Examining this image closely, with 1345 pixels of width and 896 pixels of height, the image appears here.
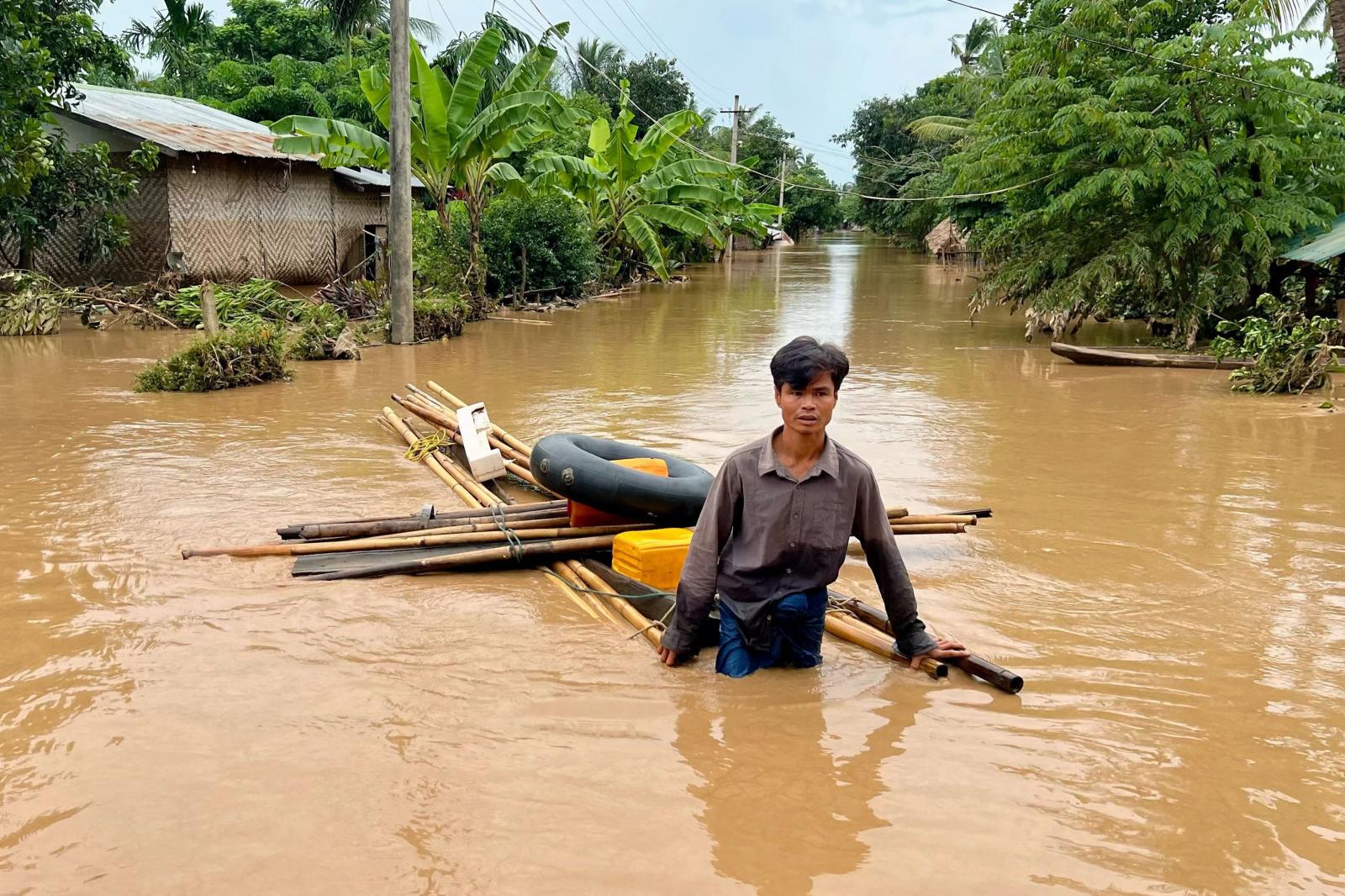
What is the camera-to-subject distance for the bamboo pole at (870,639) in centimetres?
410

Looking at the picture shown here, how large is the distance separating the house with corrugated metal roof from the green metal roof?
14.8 m

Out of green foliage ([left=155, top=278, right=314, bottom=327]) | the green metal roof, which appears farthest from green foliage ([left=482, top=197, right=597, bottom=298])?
the green metal roof

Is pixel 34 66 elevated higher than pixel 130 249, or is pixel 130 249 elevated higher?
pixel 34 66

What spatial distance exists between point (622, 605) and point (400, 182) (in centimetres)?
1060

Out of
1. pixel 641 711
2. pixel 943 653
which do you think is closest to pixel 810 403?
pixel 943 653

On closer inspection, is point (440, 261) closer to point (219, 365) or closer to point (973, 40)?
point (219, 365)

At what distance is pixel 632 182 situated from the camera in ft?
79.2

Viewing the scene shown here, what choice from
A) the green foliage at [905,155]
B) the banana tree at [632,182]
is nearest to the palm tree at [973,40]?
the green foliage at [905,155]

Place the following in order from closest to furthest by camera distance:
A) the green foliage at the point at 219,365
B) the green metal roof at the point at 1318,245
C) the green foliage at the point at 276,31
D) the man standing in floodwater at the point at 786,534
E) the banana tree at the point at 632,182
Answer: the man standing in floodwater at the point at 786,534 → the green foliage at the point at 219,365 → the green metal roof at the point at 1318,245 → the banana tree at the point at 632,182 → the green foliage at the point at 276,31

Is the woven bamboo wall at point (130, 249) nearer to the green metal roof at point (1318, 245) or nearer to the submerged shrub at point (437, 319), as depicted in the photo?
the submerged shrub at point (437, 319)

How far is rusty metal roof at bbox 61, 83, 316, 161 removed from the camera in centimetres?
1670

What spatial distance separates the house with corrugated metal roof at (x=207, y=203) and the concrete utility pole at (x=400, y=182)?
14.9 ft

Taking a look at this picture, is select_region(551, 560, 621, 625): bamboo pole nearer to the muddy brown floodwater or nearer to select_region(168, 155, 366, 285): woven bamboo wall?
the muddy brown floodwater

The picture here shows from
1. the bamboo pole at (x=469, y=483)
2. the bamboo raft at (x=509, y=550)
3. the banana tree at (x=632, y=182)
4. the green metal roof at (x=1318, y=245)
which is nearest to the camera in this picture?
the bamboo raft at (x=509, y=550)
